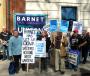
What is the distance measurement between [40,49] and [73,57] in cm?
149

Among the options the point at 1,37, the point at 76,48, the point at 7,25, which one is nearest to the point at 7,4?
the point at 7,25

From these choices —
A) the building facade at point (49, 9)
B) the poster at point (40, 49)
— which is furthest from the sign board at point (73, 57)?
the building facade at point (49, 9)

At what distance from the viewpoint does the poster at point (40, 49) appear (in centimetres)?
1894

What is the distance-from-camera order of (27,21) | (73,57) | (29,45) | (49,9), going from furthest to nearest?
(49,9)
(27,21)
(73,57)
(29,45)

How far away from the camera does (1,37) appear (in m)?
22.7

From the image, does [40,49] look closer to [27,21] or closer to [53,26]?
[53,26]

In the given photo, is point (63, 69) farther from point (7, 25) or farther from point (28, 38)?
point (7, 25)

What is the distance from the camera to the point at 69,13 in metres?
25.9

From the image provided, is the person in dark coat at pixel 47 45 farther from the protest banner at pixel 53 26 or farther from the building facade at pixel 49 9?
the building facade at pixel 49 9

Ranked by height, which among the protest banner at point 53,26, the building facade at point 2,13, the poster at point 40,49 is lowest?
Result: the poster at point 40,49

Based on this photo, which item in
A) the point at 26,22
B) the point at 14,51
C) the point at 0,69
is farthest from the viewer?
the point at 26,22

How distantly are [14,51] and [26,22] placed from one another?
4027 mm

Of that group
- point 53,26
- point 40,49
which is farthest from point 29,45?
point 53,26

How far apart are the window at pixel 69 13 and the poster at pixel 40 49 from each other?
7.04 m
